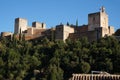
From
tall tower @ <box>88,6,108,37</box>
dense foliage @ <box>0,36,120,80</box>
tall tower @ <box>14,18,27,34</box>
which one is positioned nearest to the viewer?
dense foliage @ <box>0,36,120,80</box>

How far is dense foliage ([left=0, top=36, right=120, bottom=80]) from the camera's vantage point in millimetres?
33031

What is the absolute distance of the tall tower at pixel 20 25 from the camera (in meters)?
48.2

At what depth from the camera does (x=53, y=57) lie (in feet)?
119

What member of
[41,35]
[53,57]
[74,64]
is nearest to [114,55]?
[74,64]

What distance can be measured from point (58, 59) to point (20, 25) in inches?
565

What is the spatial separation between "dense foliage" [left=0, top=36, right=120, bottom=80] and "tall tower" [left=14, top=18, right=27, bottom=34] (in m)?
7.48

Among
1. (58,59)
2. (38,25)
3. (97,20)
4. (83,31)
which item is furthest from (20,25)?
(58,59)

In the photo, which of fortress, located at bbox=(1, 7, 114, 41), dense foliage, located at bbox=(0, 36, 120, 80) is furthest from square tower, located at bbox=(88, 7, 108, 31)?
dense foliage, located at bbox=(0, 36, 120, 80)

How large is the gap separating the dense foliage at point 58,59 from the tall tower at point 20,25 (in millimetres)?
7478

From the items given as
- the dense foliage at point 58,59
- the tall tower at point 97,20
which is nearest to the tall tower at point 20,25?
the dense foliage at point 58,59

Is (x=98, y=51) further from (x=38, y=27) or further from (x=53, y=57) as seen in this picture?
(x=38, y=27)

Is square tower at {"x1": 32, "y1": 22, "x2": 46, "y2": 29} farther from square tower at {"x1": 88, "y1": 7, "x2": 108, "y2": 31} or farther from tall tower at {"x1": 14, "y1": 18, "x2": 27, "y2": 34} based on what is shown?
square tower at {"x1": 88, "y1": 7, "x2": 108, "y2": 31}

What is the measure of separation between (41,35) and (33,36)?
121cm

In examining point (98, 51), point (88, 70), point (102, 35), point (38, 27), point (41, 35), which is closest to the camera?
point (88, 70)
